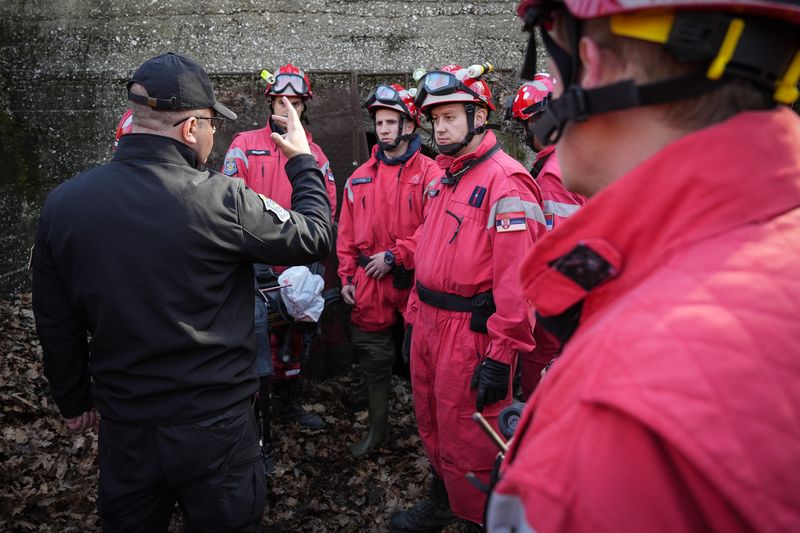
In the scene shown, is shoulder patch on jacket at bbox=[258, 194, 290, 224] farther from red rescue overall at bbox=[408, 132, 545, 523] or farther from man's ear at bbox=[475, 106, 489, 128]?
man's ear at bbox=[475, 106, 489, 128]

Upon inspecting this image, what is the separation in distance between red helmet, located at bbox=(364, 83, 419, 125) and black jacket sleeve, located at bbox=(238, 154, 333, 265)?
265cm

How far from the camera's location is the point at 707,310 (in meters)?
0.80

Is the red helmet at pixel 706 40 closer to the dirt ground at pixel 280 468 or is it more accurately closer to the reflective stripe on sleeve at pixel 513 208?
the reflective stripe on sleeve at pixel 513 208

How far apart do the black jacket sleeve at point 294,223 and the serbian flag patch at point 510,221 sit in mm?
1061

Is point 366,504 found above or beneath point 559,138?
beneath

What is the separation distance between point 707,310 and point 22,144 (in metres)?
8.08

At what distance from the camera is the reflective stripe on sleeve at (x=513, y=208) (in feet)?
10.8

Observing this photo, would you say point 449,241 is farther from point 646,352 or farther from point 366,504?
point 646,352

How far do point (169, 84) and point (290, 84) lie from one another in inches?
138

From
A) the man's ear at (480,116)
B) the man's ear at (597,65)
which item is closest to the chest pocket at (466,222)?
the man's ear at (480,116)

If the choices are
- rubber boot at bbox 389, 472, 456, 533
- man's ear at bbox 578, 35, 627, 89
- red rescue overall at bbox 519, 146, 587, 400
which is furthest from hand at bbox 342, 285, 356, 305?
man's ear at bbox 578, 35, 627, 89

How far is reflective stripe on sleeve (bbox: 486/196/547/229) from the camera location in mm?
3285

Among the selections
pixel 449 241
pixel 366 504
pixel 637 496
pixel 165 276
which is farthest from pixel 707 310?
pixel 366 504

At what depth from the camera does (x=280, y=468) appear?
4875mm
